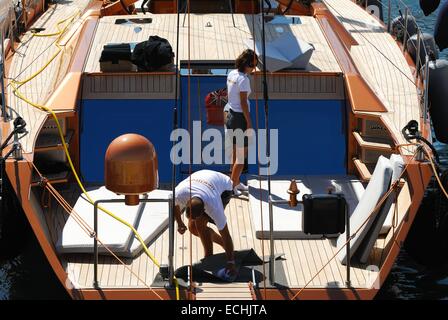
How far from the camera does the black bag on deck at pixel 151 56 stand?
408 inches

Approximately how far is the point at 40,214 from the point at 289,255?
6.85 feet

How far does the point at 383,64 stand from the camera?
36.8 feet

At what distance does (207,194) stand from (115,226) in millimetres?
1226

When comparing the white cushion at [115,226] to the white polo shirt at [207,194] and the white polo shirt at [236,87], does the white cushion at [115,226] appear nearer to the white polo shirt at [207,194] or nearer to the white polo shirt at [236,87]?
the white polo shirt at [207,194]

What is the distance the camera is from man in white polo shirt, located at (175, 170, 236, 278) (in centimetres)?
794

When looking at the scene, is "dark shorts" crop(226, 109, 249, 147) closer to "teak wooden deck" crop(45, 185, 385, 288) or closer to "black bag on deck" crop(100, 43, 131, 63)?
"teak wooden deck" crop(45, 185, 385, 288)

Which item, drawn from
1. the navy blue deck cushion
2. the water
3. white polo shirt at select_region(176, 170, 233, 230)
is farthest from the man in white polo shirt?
the navy blue deck cushion

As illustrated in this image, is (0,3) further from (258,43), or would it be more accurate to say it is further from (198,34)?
(258,43)

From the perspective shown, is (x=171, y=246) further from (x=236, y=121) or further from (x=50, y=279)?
(x=50, y=279)

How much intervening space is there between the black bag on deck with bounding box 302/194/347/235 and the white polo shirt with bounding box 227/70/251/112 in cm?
170

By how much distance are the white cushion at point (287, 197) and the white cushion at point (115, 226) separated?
2.64 feet
